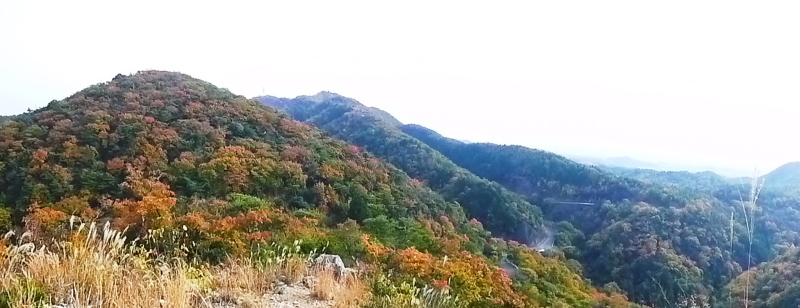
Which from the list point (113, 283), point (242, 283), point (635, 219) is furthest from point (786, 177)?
point (113, 283)

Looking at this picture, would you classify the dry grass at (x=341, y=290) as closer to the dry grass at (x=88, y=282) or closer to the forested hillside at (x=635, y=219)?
the dry grass at (x=88, y=282)

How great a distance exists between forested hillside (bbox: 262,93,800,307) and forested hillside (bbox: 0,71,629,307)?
39.7 ft

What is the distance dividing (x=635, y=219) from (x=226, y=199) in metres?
32.6

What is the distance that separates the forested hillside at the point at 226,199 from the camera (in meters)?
5.57

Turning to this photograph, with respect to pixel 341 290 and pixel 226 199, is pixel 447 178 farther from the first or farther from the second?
pixel 341 290

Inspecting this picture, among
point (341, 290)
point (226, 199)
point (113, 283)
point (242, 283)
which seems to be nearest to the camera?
point (113, 283)

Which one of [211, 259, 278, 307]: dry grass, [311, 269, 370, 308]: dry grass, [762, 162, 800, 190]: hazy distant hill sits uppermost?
[211, 259, 278, 307]: dry grass

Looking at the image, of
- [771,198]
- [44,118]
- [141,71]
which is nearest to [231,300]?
[44,118]

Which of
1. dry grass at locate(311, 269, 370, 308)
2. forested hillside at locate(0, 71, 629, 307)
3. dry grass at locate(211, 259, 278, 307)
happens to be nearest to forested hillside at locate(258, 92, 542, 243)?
forested hillside at locate(0, 71, 629, 307)

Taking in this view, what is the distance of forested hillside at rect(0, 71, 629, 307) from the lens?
219 inches

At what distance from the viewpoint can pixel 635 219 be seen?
3831 cm

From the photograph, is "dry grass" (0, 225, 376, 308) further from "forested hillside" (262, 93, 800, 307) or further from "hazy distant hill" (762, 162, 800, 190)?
"hazy distant hill" (762, 162, 800, 190)

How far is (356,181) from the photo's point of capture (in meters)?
20.5

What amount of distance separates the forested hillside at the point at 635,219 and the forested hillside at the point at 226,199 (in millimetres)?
12091
